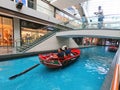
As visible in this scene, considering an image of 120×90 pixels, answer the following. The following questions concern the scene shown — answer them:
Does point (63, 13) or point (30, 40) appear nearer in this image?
point (30, 40)

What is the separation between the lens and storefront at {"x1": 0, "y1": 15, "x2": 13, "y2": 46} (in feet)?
39.4

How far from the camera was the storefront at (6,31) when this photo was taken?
12023mm

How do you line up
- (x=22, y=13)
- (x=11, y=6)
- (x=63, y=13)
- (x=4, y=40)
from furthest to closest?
(x=63, y=13) → (x=4, y=40) → (x=22, y=13) → (x=11, y=6)

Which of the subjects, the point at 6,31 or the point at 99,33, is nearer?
the point at 99,33

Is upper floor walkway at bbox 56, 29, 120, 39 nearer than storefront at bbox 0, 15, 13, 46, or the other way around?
upper floor walkway at bbox 56, 29, 120, 39

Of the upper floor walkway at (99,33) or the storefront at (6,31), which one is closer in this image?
the upper floor walkway at (99,33)

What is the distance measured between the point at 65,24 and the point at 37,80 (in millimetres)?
11372

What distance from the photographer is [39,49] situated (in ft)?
37.9

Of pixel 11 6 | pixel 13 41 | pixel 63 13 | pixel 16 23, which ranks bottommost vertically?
pixel 13 41

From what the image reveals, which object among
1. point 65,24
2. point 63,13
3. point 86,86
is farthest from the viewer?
point 63,13

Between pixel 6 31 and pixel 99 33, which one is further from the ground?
pixel 6 31

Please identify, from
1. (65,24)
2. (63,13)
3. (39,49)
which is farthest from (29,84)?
(63,13)

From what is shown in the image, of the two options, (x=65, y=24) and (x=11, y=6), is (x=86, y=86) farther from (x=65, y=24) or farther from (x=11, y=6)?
(x=65, y=24)

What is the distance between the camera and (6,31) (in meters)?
12.4
